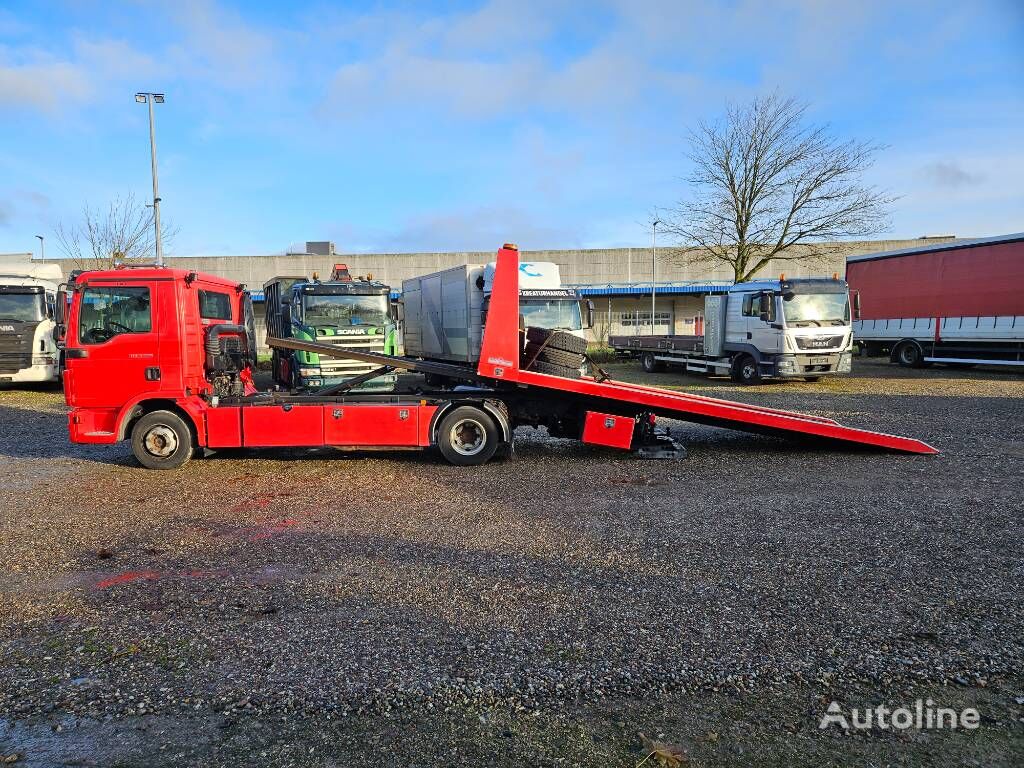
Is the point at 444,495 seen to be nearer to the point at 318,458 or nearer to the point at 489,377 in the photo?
the point at 489,377

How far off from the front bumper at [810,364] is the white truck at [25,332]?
56.8ft

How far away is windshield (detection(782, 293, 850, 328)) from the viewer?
16.4 meters

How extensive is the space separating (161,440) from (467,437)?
12.0 feet

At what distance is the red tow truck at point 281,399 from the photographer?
26.7 ft

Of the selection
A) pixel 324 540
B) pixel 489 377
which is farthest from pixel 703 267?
pixel 324 540

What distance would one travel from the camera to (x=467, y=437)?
8703 millimetres

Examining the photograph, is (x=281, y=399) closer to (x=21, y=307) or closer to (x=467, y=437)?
(x=467, y=437)

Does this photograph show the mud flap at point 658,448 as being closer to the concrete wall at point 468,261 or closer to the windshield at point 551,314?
the windshield at point 551,314

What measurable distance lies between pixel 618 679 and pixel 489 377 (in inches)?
209

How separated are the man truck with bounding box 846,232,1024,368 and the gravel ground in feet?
43.7

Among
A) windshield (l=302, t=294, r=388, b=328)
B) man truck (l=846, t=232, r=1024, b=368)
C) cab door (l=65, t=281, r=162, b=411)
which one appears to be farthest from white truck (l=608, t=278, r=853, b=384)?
cab door (l=65, t=281, r=162, b=411)

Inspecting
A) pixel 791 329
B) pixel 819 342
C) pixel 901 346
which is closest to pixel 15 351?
pixel 791 329

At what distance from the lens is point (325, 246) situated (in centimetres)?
4012

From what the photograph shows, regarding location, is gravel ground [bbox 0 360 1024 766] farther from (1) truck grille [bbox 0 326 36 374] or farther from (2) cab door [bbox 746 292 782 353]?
(1) truck grille [bbox 0 326 36 374]
